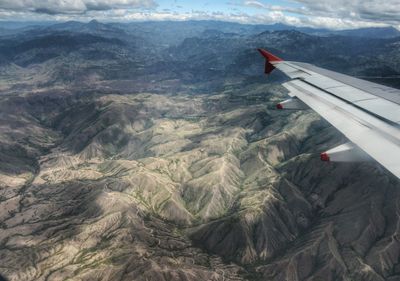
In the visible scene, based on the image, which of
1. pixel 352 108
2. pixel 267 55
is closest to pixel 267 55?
pixel 267 55

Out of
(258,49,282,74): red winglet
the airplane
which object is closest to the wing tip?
(258,49,282,74): red winglet

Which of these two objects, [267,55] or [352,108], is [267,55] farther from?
[352,108]

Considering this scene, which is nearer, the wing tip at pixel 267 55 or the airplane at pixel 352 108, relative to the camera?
the airplane at pixel 352 108

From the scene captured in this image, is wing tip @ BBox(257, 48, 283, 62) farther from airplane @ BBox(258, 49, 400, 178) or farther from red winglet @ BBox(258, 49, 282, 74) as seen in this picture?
airplane @ BBox(258, 49, 400, 178)

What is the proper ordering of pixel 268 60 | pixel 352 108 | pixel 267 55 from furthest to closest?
pixel 268 60, pixel 267 55, pixel 352 108

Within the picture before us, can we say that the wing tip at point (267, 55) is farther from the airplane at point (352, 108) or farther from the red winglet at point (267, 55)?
the airplane at point (352, 108)

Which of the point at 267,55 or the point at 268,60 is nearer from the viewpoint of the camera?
the point at 267,55

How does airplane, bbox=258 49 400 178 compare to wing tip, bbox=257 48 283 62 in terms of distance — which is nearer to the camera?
airplane, bbox=258 49 400 178

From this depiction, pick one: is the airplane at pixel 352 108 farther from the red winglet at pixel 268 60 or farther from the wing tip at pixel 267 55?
the wing tip at pixel 267 55

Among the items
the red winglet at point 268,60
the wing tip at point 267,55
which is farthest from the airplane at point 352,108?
the wing tip at point 267,55
